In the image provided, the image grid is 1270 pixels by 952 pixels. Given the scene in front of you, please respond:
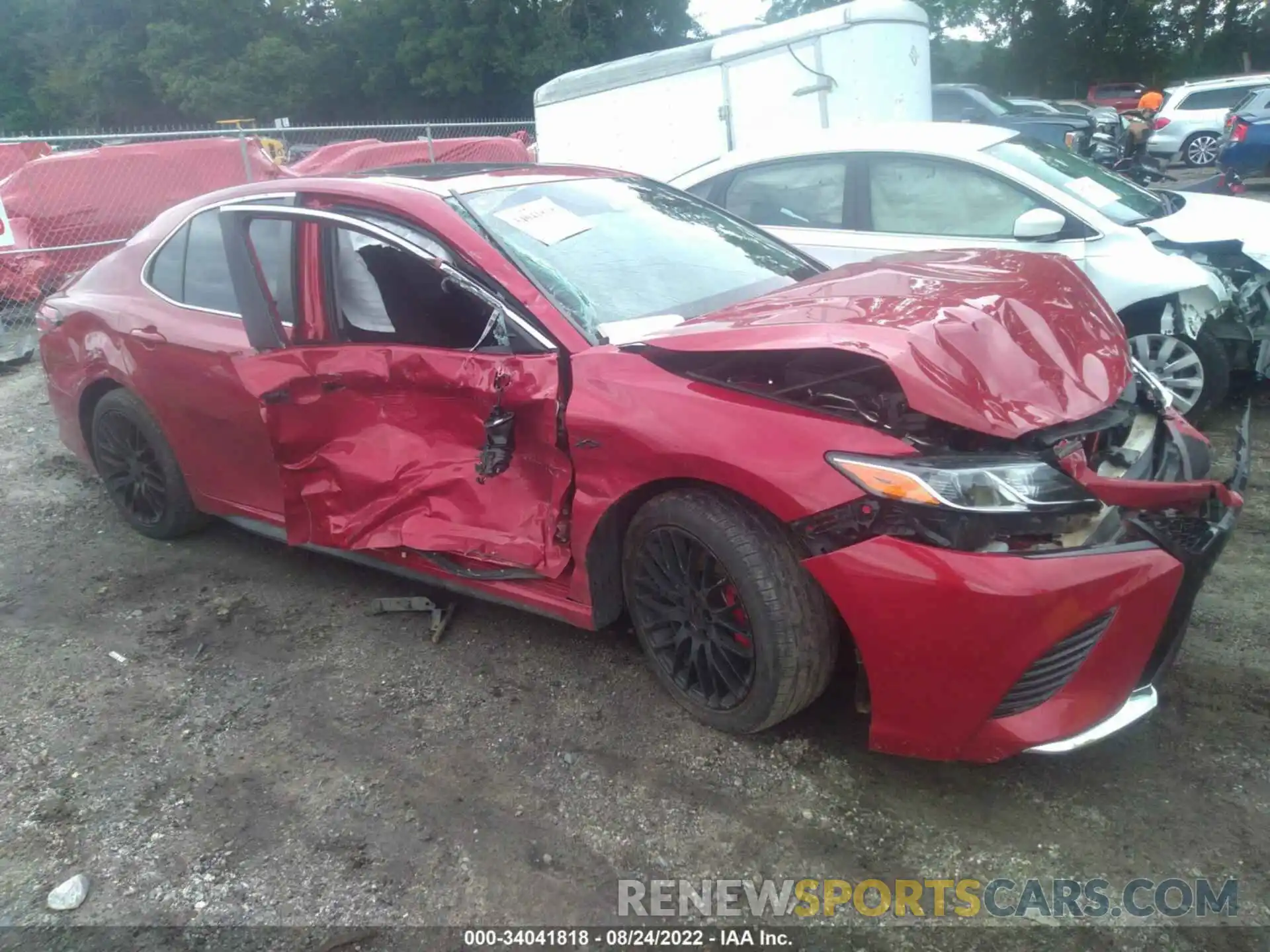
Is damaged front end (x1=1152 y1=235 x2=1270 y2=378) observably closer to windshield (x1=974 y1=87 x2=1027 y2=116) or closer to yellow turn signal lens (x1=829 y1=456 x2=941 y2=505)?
yellow turn signal lens (x1=829 y1=456 x2=941 y2=505)

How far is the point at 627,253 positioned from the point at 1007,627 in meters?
1.85

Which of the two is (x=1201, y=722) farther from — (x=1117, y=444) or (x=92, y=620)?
(x=92, y=620)

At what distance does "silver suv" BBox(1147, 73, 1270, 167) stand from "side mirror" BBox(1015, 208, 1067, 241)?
16807mm

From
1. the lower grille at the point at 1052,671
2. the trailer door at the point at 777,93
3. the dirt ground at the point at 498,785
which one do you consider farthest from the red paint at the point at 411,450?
the trailer door at the point at 777,93

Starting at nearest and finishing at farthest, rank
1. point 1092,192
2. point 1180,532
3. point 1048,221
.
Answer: point 1180,532, point 1048,221, point 1092,192

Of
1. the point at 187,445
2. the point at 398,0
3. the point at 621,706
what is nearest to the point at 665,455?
the point at 621,706

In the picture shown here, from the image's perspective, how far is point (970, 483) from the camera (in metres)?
2.33

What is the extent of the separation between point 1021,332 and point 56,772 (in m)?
3.12

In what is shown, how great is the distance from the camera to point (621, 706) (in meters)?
3.13

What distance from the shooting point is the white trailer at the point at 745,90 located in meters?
8.35

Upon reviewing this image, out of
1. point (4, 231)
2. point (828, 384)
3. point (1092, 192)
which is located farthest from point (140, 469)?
point (1092, 192)

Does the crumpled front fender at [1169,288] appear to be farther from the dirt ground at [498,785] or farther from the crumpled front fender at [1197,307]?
the dirt ground at [498,785]

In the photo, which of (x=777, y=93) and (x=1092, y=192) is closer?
(x=1092, y=192)

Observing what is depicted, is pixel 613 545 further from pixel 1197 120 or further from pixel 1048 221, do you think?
pixel 1197 120
